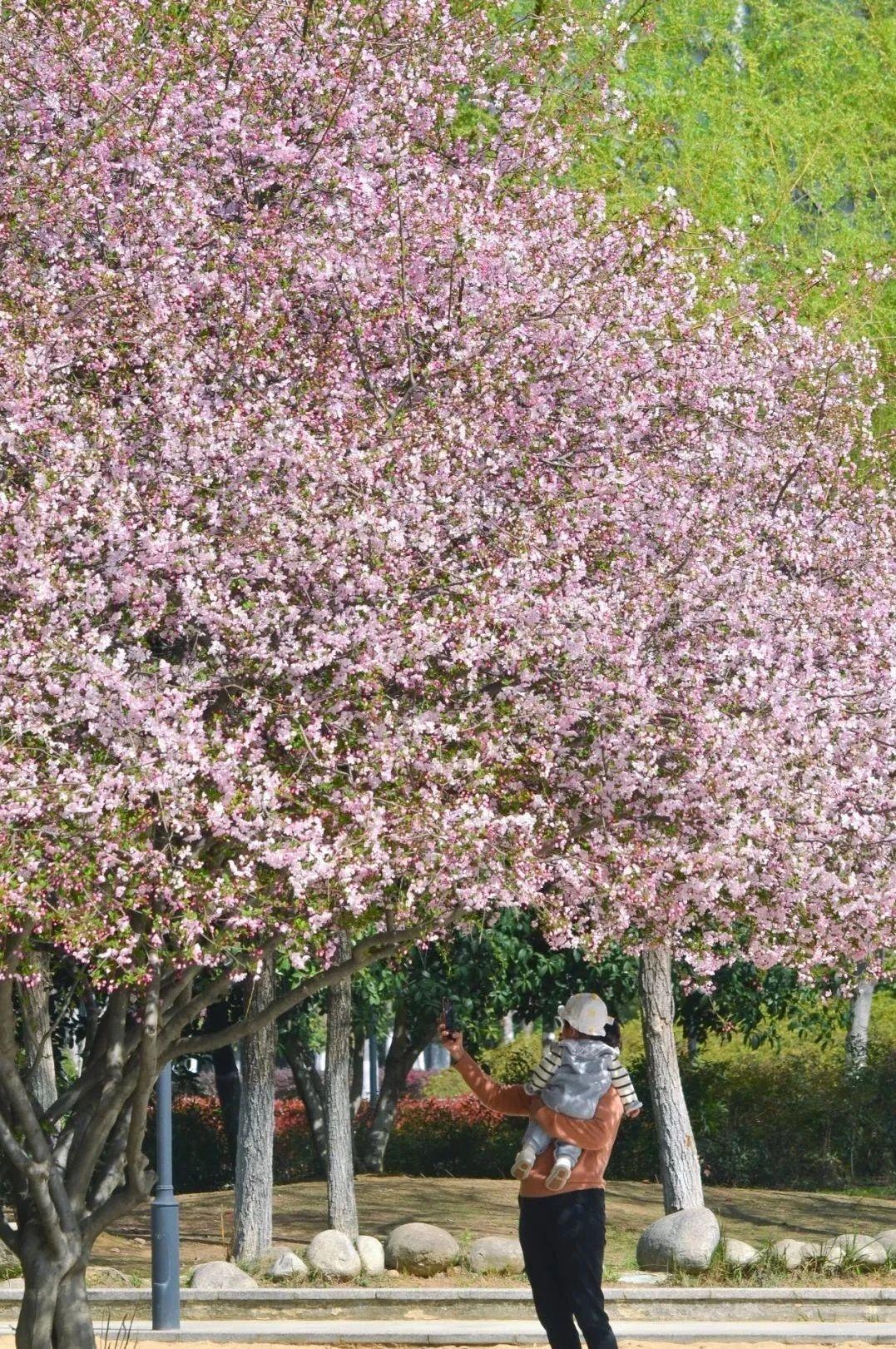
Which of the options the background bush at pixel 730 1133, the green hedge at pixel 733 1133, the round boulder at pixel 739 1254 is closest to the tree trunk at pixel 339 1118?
the round boulder at pixel 739 1254

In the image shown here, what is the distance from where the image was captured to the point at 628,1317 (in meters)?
14.1

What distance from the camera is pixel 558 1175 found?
8766mm

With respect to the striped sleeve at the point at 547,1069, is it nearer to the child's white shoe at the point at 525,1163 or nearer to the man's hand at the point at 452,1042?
the child's white shoe at the point at 525,1163

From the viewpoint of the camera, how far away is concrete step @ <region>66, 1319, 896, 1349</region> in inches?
525

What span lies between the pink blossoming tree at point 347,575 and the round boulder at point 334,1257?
15.9 feet

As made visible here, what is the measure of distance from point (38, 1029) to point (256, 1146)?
4014mm

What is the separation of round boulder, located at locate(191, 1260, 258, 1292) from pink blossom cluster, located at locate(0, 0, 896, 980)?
542cm

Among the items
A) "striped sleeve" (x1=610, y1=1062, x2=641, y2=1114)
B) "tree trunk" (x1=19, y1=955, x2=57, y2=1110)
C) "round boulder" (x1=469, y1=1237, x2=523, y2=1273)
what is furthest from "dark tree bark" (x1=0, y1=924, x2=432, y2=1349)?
"round boulder" (x1=469, y1=1237, x2=523, y2=1273)

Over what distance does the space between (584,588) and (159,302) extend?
2.65m

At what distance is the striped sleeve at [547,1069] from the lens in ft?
30.1

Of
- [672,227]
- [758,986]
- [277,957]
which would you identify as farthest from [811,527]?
[758,986]

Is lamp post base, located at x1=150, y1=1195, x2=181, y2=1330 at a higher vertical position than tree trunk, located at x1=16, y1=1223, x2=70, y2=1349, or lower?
lower

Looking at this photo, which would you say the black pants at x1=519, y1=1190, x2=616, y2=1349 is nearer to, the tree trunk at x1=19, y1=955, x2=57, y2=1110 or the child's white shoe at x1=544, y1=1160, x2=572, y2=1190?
the child's white shoe at x1=544, y1=1160, x2=572, y2=1190

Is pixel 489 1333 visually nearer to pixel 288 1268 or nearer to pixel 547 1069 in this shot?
pixel 288 1268
